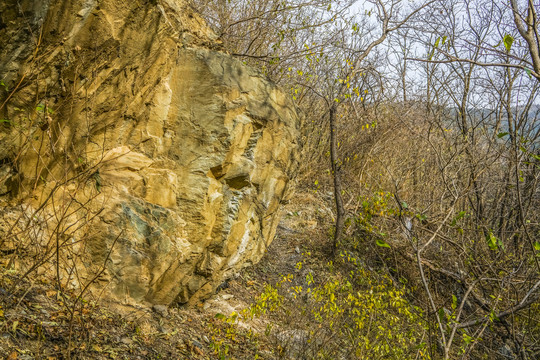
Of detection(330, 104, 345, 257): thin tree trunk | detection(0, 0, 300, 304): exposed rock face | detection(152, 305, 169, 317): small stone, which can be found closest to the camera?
detection(0, 0, 300, 304): exposed rock face

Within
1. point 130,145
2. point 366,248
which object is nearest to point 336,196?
point 366,248

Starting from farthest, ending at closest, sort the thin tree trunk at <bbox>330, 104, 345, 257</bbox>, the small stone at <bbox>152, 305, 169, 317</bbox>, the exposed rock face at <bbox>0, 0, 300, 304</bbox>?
the thin tree trunk at <bbox>330, 104, 345, 257</bbox> < the small stone at <bbox>152, 305, 169, 317</bbox> < the exposed rock face at <bbox>0, 0, 300, 304</bbox>

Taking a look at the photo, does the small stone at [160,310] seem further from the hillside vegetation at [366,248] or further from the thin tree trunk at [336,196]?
the thin tree trunk at [336,196]

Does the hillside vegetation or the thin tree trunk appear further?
the thin tree trunk

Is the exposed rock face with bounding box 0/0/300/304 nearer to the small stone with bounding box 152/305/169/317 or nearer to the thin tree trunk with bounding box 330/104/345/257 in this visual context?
the small stone with bounding box 152/305/169/317

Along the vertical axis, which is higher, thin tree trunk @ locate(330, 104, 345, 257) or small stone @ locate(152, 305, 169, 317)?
thin tree trunk @ locate(330, 104, 345, 257)

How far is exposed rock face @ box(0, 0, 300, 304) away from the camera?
341cm

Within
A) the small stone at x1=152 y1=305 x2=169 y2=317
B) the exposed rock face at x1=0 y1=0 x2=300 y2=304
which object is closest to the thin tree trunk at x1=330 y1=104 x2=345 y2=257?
the exposed rock face at x1=0 y1=0 x2=300 y2=304

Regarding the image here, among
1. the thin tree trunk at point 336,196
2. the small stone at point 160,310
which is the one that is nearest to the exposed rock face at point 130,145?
the small stone at point 160,310

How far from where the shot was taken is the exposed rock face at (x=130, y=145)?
11.2 feet

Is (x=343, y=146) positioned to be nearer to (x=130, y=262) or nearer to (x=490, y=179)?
(x=490, y=179)

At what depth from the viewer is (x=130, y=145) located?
13.5 feet

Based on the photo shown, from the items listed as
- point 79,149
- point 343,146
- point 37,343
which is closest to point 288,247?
point 343,146

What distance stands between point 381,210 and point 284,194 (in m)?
2.72
